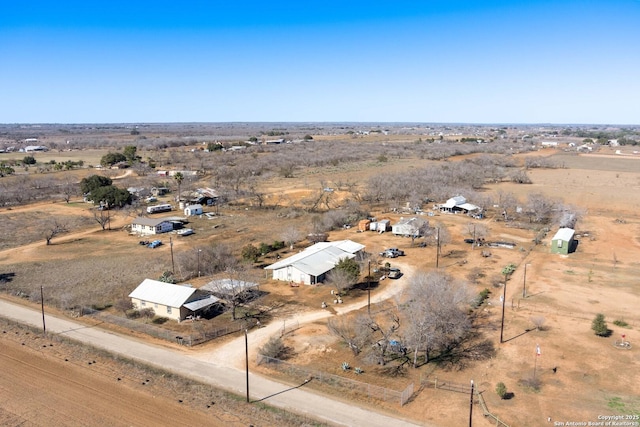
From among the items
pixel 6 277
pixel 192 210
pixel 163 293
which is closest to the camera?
pixel 163 293

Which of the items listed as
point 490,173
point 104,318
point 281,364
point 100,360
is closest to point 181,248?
point 104,318

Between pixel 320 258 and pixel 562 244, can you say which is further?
pixel 562 244

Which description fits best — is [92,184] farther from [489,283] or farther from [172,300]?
[489,283]

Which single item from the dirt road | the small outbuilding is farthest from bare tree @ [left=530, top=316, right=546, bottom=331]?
the small outbuilding

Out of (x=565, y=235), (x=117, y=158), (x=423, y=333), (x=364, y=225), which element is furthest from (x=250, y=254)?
(x=117, y=158)

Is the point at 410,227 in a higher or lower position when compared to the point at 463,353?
higher

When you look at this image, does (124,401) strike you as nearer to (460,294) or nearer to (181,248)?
(460,294)

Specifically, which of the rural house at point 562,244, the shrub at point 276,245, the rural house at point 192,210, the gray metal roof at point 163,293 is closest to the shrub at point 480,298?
the rural house at point 562,244
